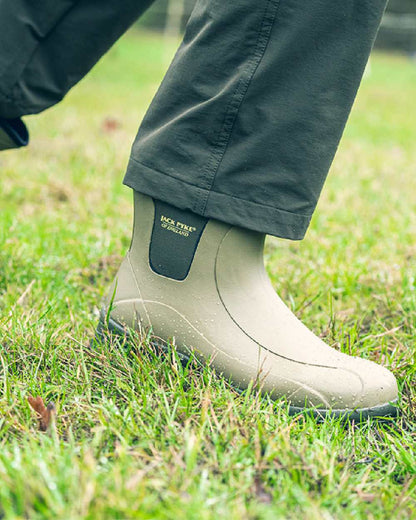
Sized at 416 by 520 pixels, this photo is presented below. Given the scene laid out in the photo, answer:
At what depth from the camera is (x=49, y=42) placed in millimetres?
1231

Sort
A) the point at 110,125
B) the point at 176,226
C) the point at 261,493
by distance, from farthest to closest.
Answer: the point at 110,125
the point at 176,226
the point at 261,493

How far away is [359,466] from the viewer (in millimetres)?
933

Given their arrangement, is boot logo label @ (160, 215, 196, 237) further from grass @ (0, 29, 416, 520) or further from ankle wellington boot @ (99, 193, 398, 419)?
grass @ (0, 29, 416, 520)

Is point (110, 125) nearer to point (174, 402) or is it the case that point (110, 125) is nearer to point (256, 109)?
point (256, 109)

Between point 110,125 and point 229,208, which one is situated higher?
point 229,208

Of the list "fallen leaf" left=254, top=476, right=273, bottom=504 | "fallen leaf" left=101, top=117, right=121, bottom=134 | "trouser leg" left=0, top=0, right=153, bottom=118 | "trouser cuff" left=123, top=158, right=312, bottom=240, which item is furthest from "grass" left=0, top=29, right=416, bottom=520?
"fallen leaf" left=101, top=117, right=121, bottom=134

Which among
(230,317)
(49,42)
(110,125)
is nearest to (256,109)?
(230,317)

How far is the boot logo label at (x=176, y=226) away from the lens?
3.63ft

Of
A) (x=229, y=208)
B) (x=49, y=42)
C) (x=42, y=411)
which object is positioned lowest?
(x=42, y=411)

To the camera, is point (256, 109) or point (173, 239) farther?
point (173, 239)

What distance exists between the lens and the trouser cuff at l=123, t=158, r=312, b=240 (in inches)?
40.9

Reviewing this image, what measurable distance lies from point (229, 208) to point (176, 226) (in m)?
0.12

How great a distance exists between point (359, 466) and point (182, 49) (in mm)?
760

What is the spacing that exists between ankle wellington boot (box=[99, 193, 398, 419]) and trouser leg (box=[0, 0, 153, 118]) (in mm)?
350
